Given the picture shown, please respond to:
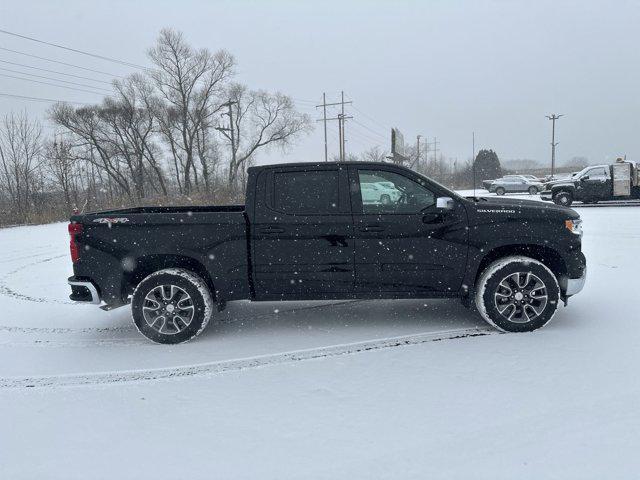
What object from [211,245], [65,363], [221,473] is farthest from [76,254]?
[221,473]

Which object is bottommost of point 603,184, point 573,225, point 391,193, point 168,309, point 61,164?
point 168,309

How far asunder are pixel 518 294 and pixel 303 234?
7.50 feet

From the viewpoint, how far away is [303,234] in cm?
457

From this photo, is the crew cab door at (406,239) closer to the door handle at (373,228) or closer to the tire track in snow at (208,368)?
the door handle at (373,228)

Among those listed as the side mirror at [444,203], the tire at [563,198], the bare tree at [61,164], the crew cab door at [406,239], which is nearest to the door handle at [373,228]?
A: the crew cab door at [406,239]

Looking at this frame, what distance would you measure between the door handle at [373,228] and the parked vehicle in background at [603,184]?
62.5ft

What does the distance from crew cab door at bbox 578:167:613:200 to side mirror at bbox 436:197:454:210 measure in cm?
1867

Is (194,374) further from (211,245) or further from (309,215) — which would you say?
(309,215)

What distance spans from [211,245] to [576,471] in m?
3.53

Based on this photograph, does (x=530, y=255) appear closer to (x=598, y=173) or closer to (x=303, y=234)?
(x=303, y=234)

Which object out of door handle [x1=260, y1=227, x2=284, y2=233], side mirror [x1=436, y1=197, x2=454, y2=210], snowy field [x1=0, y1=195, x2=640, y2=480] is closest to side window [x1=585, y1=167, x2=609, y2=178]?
snowy field [x1=0, y1=195, x2=640, y2=480]

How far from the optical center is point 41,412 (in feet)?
10.5

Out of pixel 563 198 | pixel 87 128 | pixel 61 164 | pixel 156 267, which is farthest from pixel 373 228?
pixel 87 128

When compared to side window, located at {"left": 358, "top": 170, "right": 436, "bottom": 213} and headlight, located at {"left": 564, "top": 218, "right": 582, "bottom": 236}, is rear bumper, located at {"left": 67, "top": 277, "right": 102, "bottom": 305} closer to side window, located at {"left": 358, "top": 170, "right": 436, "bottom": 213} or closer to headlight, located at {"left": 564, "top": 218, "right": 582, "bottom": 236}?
side window, located at {"left": 358, "top": 170, "right": 436, "bottom": 213}
